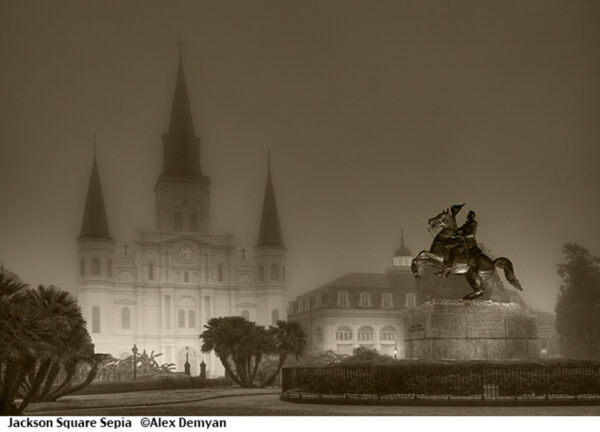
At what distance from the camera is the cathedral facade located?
3984cm

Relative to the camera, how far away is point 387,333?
52.5 m

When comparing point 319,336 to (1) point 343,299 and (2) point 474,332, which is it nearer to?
(1) point 343,299

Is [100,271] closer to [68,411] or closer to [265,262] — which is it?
[265,262]

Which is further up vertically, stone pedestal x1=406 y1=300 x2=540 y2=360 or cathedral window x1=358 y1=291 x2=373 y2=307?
cathedral window x1=358 y1=291 x2=373 y2=307

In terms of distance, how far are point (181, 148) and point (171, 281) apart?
990 cm

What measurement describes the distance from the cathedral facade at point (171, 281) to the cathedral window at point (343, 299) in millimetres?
4810

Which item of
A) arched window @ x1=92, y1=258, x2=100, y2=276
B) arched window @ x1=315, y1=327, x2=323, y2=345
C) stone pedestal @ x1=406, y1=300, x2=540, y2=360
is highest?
arched window @ x1=92, y1=258, x2=100, y2=276

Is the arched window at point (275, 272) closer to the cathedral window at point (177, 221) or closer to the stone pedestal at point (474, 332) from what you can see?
the cathedral window at point (177, 221)

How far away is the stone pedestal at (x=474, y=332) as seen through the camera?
44.4 feet

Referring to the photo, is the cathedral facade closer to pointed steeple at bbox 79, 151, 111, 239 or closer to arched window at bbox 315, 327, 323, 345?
pointed steeple at bbox 79, 151, 111, 239

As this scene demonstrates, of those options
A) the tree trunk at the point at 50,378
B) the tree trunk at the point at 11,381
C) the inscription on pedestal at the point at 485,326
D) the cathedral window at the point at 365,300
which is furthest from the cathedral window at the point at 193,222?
the inscription on pedestal at the point at 485,326

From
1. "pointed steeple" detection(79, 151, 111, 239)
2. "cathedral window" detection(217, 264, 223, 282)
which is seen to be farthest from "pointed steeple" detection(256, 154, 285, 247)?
"pointed steeple" detection(79, 151, 111, 239)

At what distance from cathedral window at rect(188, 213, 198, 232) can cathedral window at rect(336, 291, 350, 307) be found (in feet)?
35.6
